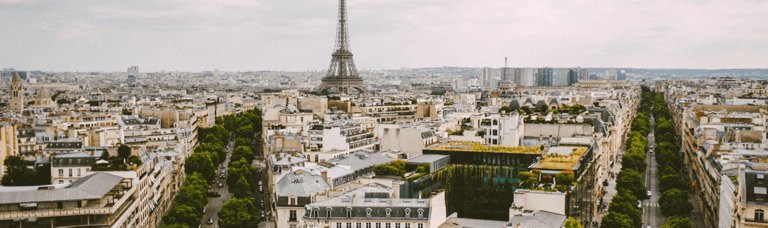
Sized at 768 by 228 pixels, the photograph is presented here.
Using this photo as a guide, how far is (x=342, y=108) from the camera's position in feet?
407

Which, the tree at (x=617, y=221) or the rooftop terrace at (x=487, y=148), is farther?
the rooftop terrace at (x=487, y=148)

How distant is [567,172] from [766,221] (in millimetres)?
12096

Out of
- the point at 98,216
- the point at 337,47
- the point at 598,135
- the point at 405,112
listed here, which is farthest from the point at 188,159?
the point at 337,47

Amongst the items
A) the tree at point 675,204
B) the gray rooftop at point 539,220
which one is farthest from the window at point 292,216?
the tree at point 675,204

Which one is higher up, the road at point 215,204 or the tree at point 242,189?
the tree at point 242,189

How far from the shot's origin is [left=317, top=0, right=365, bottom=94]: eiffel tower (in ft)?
603

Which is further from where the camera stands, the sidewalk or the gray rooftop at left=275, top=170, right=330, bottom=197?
the sidewalk

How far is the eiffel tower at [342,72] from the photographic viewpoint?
184 metres

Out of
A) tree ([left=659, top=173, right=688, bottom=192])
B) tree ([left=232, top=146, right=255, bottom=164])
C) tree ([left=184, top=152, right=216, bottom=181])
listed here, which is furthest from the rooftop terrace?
tree ([left=232, top=146, right=255, bottom=164])

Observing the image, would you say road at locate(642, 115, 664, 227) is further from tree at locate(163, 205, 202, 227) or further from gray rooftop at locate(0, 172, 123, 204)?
gray rooftop at locate(0, 172, 123, 204)

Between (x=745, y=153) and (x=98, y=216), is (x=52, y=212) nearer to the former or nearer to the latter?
(x=98, y=216)

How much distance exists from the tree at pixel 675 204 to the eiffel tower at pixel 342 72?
12233cm

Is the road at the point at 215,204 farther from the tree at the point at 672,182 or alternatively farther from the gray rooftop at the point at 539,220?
the tree at the point at 672,182

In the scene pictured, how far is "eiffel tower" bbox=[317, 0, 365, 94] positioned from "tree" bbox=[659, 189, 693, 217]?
122327mm
